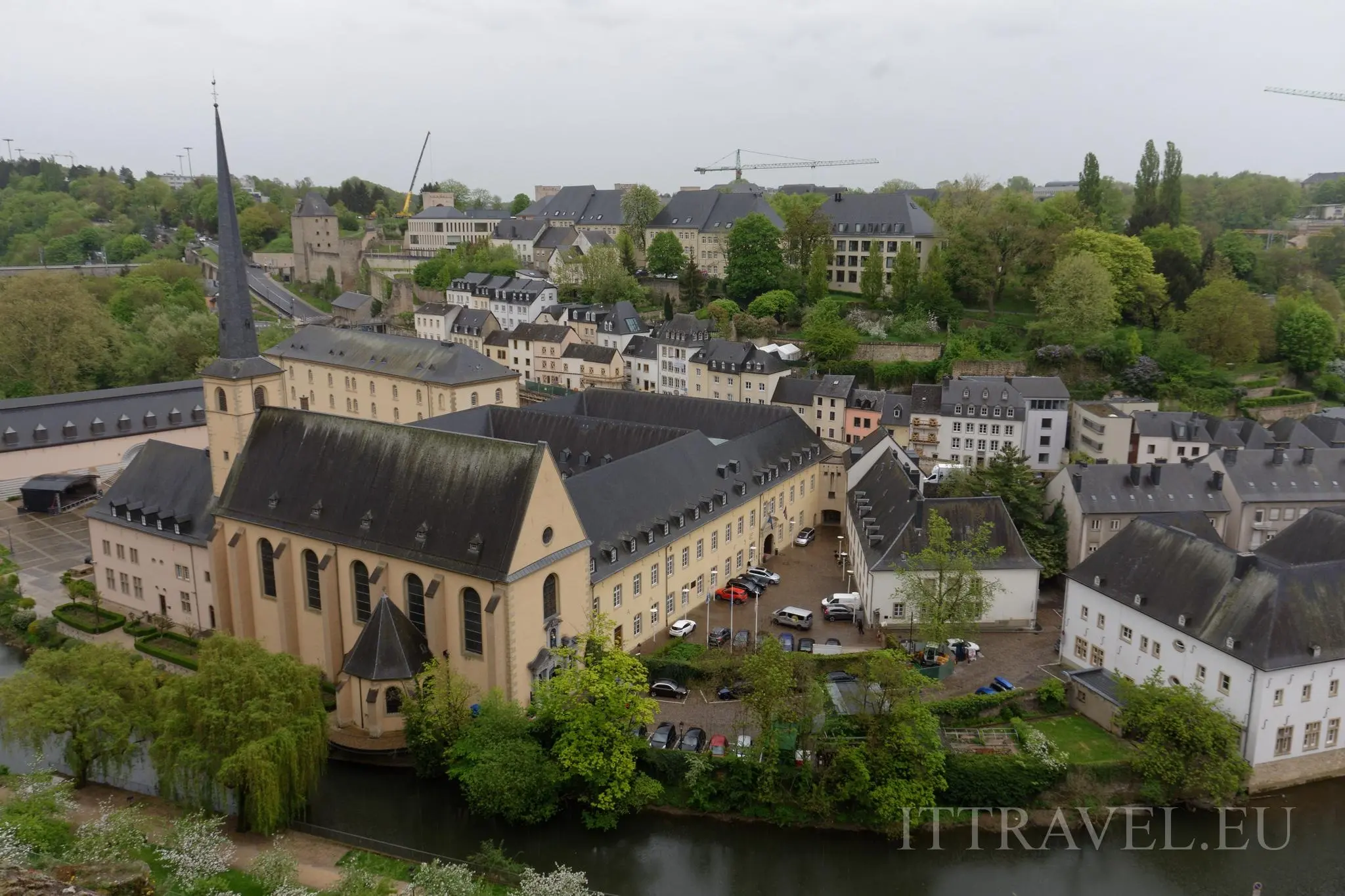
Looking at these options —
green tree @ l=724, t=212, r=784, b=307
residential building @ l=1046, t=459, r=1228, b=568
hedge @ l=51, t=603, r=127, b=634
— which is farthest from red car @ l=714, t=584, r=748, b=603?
green tree @ l=724, t=212, r=784, b=307

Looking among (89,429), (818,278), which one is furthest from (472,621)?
(818,278)

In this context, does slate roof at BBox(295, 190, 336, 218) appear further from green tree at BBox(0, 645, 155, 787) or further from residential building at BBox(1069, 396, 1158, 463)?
green tree at BBox(0, 645, 155, 787)

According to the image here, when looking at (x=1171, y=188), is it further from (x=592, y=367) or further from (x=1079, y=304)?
(x=592, y=367)

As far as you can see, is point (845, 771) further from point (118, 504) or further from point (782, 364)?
point (782, 364)

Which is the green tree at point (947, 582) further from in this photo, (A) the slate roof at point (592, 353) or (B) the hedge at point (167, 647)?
(A) the slate roof at point (592, 353)

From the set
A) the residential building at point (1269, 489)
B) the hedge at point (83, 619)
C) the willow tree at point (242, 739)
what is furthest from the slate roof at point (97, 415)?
the residential building at point (1269, 489)
